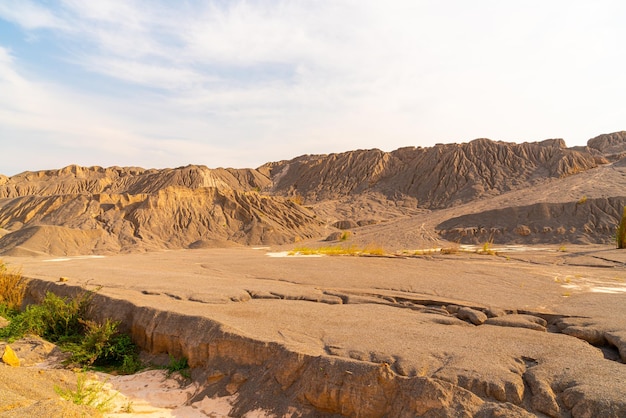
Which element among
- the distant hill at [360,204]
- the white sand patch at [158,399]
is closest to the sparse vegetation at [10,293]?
the white sand patch at [158,399]

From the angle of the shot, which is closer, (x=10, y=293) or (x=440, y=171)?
(x=10, y=293)

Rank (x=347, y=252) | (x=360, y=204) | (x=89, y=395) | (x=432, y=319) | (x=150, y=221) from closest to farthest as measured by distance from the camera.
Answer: (x=89, y=395)
(x=432, y=319)
(x=347, y=252)
(x=150, y=221)
(x=360, y=204)

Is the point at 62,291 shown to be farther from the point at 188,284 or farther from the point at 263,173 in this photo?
the point at 263,173

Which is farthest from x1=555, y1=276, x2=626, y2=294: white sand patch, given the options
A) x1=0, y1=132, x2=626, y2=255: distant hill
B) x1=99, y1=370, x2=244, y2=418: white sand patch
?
x1=0, y1=132, x2=626, y2=255: distant hill

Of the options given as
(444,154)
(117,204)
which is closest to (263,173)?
(444,154)

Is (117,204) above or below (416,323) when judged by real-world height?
above

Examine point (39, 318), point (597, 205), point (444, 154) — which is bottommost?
point (39, 318)

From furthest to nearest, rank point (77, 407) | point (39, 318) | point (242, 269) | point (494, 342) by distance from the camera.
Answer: point (242, 269) → point (39, 318) → point (494, 342) → point (77, 407)

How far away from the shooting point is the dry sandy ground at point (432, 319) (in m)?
4.16

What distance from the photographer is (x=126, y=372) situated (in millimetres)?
5812

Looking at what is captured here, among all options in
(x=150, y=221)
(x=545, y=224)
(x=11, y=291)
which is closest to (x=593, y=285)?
(x=11, y=291)

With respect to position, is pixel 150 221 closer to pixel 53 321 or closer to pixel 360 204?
pixel 360 204

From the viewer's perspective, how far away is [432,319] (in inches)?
251

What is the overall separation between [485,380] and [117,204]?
107 ft
